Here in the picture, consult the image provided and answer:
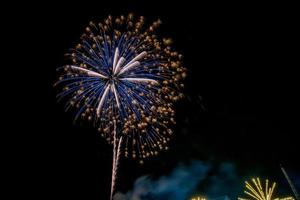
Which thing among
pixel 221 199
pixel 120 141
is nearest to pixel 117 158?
pixel 120 141

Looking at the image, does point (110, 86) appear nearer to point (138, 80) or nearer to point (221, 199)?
point (138, 80)

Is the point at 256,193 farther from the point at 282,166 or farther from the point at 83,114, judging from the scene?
the point at 83,114

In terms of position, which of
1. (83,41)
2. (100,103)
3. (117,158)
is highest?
(83,41)

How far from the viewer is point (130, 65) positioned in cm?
1499

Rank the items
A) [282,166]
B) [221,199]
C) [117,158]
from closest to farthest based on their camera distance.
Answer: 1. [117,158]
2. [282,166]
3. [221,199]

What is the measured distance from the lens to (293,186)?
24359 mm

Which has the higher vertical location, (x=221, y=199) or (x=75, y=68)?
(x=221, y=199)

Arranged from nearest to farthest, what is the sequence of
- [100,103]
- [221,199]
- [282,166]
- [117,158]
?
[100,103] → [117,158] → [282,166] → [221,199]

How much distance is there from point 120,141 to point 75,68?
4.26 meters

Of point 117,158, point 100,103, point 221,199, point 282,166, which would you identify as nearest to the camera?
point 100,103

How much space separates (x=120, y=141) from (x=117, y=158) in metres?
0.85

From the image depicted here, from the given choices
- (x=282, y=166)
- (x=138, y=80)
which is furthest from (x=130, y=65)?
(x=282, y=166)

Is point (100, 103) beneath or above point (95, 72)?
beneath

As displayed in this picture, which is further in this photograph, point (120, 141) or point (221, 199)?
point (221, 199)
